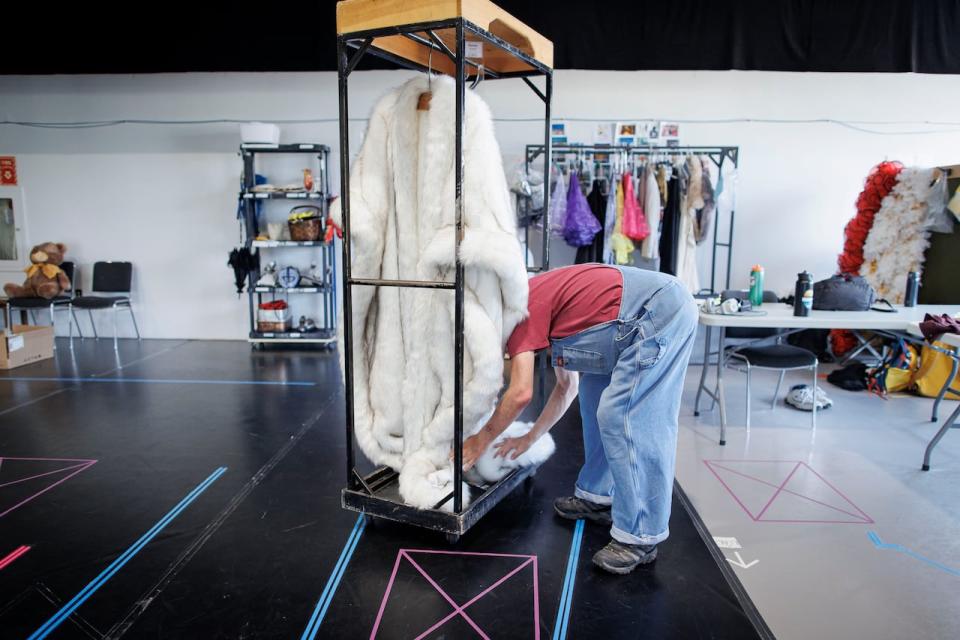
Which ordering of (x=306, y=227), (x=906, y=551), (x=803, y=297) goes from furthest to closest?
(x=306, y=227) → (x=803, y=297) → (x=906, y=551)

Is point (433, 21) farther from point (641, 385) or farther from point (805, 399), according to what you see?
point (805, 399)

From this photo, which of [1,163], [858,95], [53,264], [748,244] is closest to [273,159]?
[53,264]

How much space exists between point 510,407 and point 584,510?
69cm

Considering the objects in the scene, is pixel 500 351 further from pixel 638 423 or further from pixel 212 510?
pixel 212 510

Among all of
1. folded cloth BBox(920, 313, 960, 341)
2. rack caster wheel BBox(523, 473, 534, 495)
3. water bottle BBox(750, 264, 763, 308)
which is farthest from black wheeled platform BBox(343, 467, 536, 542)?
folded cloth BBox(920, 313, 960, 341)

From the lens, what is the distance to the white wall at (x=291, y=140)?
554cm

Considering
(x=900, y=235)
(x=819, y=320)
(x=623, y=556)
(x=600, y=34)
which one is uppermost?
(x=600, y=34)

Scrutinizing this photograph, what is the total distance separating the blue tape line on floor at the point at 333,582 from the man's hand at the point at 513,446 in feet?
1.98

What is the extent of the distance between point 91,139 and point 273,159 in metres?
1.91

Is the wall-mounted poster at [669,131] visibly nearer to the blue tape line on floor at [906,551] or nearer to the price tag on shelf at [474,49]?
the price tag on shelf at [474,49]

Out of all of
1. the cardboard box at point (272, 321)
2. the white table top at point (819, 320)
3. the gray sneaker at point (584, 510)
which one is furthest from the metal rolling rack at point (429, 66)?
the cardboard box at point (272, 321)

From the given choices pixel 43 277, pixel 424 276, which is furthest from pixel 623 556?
pixel 43 277

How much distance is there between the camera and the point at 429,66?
202 cm

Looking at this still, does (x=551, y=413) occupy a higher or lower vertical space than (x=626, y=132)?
lower
